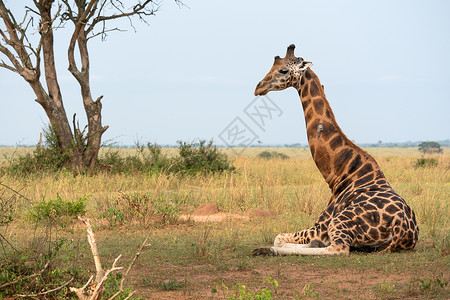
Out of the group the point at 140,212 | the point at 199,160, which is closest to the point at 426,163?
the point at 199,160

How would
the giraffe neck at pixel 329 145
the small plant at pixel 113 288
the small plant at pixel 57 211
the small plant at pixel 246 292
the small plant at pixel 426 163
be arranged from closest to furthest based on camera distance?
the small plant at pixel 246 292 → the small plant at pixel 113 288 → the giraffe neck at pixel 329 145 → the small plant at pixel 57 211 → the small plant at pixel 426 163

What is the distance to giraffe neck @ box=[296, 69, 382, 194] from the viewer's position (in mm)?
Answer: 6992

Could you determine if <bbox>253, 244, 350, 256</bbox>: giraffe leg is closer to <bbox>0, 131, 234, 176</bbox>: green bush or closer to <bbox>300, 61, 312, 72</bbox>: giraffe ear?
<bbox>300, 61, 312, 72</bbox>: giraffe ear

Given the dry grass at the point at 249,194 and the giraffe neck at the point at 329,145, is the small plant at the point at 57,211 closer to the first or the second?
the dry grass at the point at 249,194

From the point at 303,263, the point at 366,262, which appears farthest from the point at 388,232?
the point at 303,263

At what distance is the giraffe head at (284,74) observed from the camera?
7355 millimetres

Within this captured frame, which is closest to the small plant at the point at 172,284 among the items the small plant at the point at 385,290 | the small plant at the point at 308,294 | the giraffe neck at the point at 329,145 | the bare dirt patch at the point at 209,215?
the small plant at the point at 308,294

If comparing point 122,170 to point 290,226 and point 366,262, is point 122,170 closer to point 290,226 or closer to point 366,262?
point 290,226

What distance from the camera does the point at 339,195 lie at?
22.8 ft

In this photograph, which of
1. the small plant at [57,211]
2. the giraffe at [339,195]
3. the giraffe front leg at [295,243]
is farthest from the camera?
the small plant at [57,211]

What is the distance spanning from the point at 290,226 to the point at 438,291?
385 cm

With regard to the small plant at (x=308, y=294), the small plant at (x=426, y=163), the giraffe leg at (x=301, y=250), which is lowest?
the small plant at (x=308, y=294)

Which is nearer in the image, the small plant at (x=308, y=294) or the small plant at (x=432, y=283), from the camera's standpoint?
the small plant at (x=308, y=294)

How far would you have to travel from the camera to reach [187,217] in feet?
32.6
